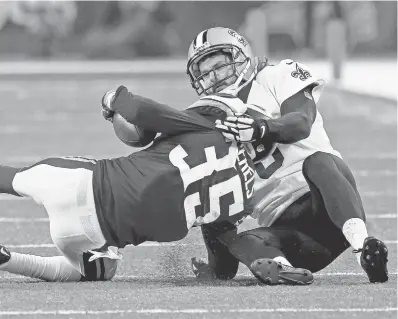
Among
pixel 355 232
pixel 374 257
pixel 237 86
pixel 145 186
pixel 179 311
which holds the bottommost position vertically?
pixel 179 311

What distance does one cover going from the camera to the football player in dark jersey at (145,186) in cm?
625

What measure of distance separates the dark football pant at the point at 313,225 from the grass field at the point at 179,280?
15 cm

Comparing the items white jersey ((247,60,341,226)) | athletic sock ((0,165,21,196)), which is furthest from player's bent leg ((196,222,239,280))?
athletic sock ((0,165,21,196))

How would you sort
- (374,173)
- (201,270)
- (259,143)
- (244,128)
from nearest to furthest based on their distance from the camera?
(244,128) < (259,143) < (201,270) < (374,173)

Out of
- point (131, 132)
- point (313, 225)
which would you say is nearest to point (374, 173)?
point (313, 225)

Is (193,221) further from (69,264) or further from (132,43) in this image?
(132,43)

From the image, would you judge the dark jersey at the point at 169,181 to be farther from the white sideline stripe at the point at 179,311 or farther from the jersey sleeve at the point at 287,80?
the white sideline stripe at the point at 179,311

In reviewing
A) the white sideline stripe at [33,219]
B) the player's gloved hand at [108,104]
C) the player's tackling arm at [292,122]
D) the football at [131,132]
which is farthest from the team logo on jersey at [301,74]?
the white sideline stripe at [33,219]

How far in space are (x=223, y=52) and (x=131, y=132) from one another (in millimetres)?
628

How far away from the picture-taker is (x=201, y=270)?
6770 mm

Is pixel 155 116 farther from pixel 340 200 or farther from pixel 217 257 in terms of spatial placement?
pixel 340 200

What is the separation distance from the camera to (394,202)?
1047cm

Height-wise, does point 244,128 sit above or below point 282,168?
above

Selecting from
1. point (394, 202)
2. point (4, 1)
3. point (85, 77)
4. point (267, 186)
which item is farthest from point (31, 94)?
point (267, 186)
